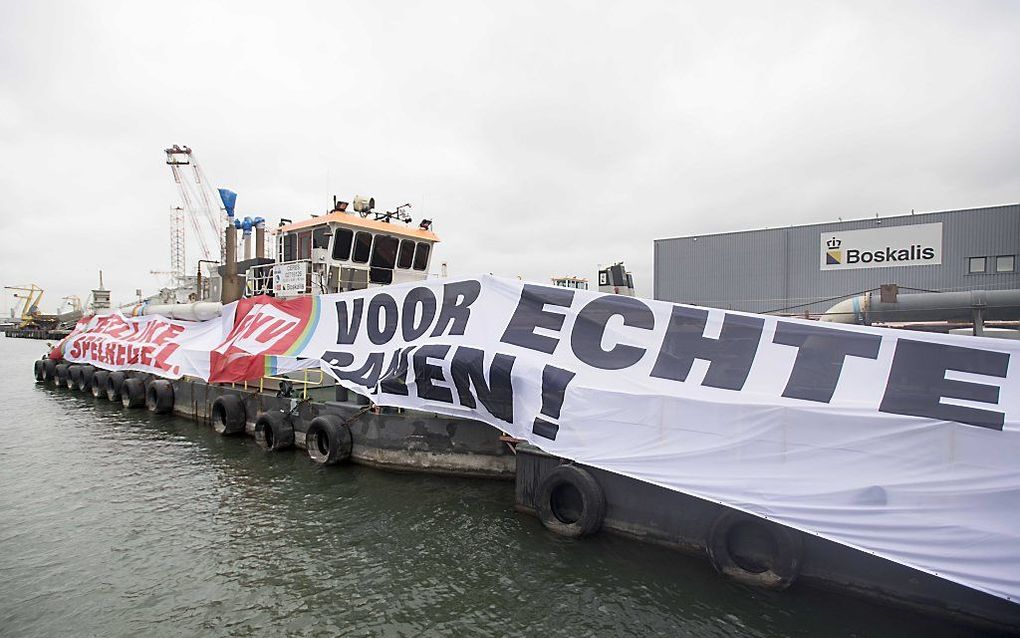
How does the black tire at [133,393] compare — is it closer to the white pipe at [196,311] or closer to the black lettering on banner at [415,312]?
the white pipe at [196,311]

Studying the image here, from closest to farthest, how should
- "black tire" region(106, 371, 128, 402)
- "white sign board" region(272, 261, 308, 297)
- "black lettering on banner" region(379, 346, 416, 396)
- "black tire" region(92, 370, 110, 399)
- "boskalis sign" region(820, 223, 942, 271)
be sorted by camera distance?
"black lettering on banner" region(379, 346, 416, 396)
"white sign board" region(272, 261, 308, 297)
"black tire" region(106, 371, 128, 402)
"black tire" region(92, 370, 110, 399)
"boskalis sign" region(820, 223, 942, 271)

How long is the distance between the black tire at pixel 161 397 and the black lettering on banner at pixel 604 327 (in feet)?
56.1

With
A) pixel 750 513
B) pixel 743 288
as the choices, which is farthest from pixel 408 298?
pixel 743 288

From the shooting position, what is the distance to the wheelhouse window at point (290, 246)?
1950 cm

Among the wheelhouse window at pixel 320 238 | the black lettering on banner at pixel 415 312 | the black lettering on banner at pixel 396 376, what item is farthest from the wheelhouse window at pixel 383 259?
the black lettering on banner at pixel 396 376

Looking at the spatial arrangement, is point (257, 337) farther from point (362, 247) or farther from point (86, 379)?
point (86, 379)

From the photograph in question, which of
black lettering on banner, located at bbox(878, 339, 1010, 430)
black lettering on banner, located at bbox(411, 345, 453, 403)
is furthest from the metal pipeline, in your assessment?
black lettering on banner, located at bbox(411, 345, 453, 403)

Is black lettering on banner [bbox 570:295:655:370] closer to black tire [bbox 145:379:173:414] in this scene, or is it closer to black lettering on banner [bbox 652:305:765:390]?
black lettering on banner [bbox 652:305:765:390]

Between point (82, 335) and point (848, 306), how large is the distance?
33.2 metres

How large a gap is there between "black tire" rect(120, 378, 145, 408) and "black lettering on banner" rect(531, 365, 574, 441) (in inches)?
748

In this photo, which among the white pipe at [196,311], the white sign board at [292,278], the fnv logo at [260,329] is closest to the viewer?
the fnv logo at [260,329]

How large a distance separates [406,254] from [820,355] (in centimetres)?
1652

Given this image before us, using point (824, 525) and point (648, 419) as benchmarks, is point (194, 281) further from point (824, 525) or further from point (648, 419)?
point (824, 525)

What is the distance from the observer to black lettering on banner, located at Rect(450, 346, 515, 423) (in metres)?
8.54
